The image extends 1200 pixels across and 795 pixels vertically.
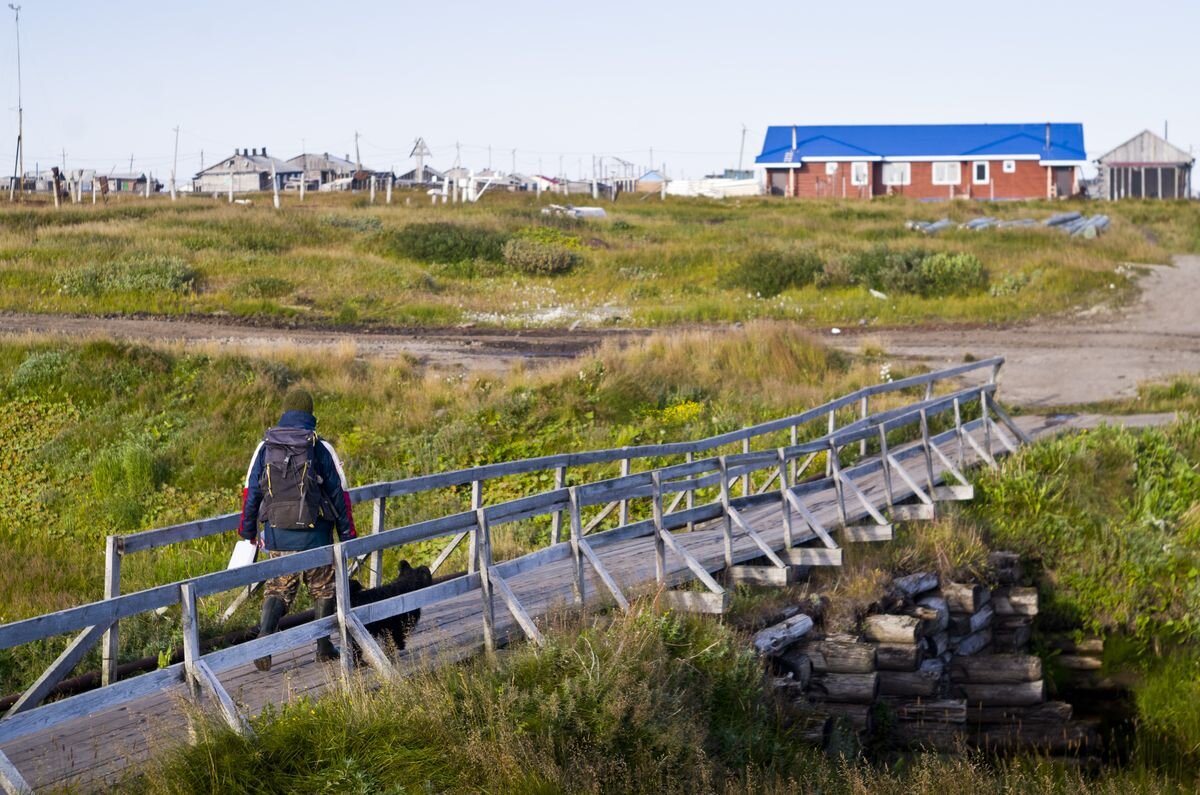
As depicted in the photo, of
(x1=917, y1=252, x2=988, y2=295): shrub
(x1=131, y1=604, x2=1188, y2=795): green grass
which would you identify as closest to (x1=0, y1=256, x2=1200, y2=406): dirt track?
(x1=917, y1=252, x2=988, y2=295): shrub

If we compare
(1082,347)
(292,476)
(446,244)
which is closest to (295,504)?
(292,476)

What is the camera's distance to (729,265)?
36531 mm

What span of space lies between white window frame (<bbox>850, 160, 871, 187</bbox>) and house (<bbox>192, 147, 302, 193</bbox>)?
137ft

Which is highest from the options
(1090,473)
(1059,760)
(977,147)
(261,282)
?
(977,147)

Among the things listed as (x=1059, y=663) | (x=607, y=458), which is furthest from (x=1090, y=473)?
(x=607, y=458)

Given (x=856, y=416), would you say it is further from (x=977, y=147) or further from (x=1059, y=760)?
(x=977, y=147)

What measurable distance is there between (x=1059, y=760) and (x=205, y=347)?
1591 centimetres

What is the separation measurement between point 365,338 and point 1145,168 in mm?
62325

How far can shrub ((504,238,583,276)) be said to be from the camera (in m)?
37.6

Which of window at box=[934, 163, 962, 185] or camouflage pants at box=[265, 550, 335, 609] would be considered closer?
camouflage pants at box=[265, 550, 335, 609]

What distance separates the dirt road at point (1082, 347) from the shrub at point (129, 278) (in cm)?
1635

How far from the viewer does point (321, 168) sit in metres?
105

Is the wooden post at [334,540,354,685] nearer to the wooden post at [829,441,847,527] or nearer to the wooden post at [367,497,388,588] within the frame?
the wooden post at [367,497,388,588]

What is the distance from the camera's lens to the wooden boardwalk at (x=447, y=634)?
655 cm
